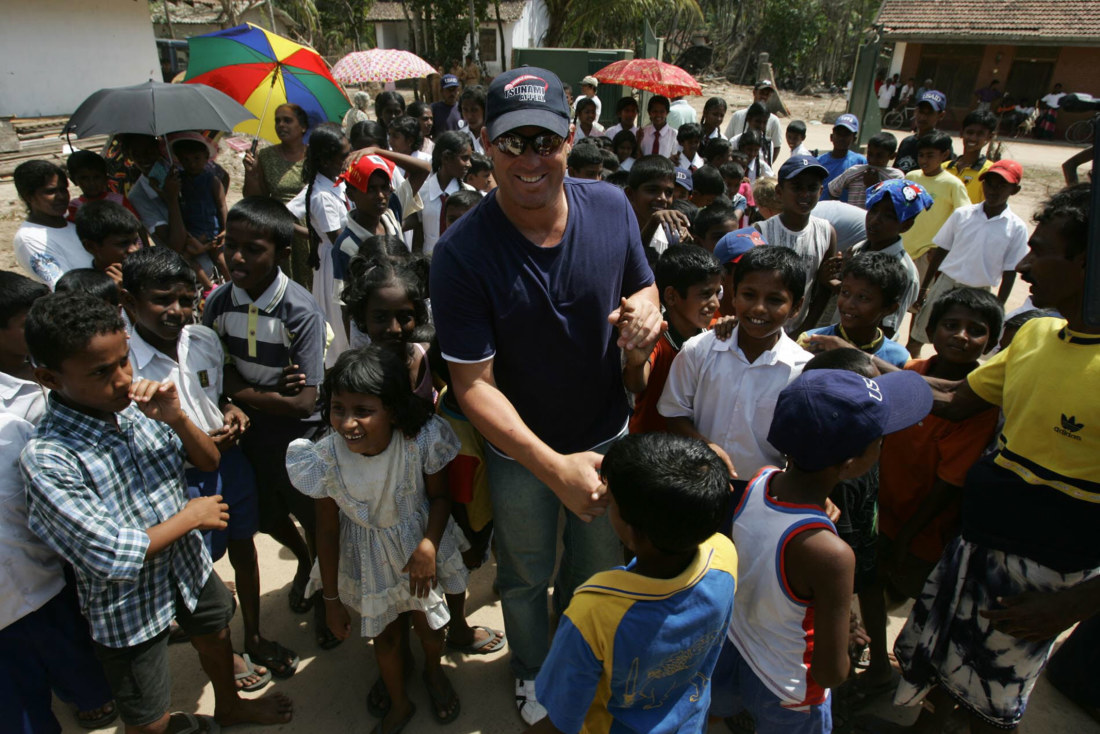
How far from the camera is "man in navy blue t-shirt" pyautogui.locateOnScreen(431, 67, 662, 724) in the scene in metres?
1.92

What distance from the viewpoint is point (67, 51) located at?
47.0 ft

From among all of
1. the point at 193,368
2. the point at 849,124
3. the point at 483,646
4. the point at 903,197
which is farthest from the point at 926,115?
the point at 193,368

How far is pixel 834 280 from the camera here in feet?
11.3

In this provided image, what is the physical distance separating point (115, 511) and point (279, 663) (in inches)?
44.5

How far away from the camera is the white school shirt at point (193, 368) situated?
2.32m

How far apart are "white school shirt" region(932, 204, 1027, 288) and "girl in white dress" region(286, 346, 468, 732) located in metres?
4.06

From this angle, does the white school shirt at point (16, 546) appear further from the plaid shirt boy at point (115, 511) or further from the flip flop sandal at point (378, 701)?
the flip flop sandal at point (378, 701)

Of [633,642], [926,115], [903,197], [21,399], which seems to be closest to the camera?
[633,642]

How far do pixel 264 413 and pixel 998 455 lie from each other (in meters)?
2.64

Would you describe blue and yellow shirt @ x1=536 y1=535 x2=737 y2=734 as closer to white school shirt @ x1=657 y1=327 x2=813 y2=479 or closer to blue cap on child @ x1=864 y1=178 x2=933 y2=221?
white school shirt @ x1=657 y1=327 x2=813 y2=479

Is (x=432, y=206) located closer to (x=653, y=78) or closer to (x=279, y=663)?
(x=279, y=663)

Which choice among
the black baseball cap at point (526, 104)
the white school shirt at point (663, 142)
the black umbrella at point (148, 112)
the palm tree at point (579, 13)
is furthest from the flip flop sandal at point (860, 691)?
the palm tree at point (579, 13)

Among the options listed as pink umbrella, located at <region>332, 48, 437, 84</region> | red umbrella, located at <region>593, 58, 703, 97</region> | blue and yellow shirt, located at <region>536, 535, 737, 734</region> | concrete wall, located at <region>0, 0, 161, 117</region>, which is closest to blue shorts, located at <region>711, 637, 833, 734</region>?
blue and yellow shirt, located at <region>536, 535, 737, 734</region>

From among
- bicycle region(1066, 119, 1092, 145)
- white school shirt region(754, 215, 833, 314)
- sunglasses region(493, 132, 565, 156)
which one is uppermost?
sunglasses region(493, 132, 565, 156)
